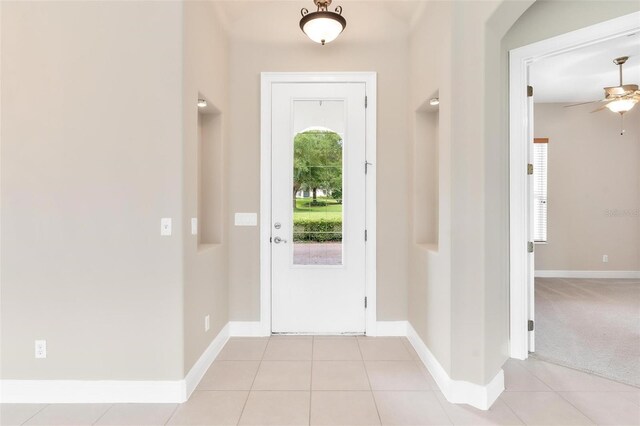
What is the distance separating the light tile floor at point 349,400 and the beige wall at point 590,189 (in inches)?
158

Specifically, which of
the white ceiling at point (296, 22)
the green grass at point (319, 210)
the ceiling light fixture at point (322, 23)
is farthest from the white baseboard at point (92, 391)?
the white ceiling at point (296, 22)

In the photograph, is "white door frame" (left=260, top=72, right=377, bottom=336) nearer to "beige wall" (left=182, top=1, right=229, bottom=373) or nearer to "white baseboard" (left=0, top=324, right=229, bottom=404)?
"beige wall" (left=182, top=1, right=229, bottom=373)

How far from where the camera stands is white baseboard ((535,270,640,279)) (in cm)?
575

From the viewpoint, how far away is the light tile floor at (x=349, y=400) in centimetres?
204

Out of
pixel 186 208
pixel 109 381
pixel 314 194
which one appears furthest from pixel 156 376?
pixel 314 194

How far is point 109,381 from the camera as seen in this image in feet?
7.39

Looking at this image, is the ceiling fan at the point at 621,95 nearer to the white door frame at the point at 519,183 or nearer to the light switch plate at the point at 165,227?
the white door frame at the point at 519,183

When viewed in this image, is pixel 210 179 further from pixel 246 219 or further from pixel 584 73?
pixel 584 73

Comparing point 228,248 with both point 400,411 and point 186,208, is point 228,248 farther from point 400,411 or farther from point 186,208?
point 400,411

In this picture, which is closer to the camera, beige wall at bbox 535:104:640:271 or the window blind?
beige wall at bbox 535:104:640:271

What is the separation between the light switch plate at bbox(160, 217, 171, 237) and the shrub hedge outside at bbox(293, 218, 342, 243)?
134 cm

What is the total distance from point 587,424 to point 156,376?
2654mm

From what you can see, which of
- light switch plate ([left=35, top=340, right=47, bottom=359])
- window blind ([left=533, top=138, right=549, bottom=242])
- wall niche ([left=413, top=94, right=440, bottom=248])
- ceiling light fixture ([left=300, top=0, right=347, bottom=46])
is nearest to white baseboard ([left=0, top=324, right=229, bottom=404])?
light switch plate ([left=35, top=340, right=47, bottom=359])

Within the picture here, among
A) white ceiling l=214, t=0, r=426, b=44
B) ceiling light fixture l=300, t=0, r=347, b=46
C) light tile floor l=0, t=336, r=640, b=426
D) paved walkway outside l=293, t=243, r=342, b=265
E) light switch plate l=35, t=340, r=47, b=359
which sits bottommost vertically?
light tile floor l=0, t=336, r=640, b=426
